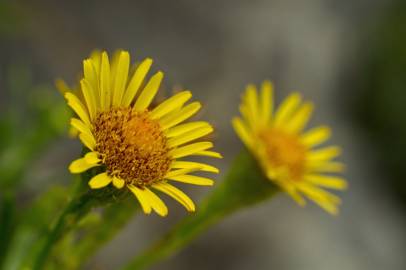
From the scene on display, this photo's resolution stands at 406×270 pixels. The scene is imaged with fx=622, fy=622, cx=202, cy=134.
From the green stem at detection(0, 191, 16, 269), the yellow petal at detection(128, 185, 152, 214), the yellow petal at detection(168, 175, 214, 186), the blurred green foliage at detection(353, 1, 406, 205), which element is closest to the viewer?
the yellow petal at detection(128, 185, 152, 214)

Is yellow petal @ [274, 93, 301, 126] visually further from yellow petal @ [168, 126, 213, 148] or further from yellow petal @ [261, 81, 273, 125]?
yellow petal @ [168, 126, 213, 148]

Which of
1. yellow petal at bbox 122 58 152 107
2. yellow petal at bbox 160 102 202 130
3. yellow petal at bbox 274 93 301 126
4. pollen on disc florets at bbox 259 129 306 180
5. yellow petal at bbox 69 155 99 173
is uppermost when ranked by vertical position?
yellow petal at bbox 122 58 152 107

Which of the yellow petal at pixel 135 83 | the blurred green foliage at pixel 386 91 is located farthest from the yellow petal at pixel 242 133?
the blurred green foliage at pixel 386 91

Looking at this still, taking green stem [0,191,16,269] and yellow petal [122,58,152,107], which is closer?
yellow petal [122,58,152,107]

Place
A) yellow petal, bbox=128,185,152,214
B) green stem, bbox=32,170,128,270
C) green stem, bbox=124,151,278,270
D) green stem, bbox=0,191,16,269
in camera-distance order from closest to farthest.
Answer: yellow petal, bbox=128,185,152,214 < green stem, bbox=32,170,128,270 < green stem, bbox=0,191,16,269 < green stem, bbox=124,151,278,270

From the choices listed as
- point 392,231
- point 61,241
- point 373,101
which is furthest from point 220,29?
point 61,241

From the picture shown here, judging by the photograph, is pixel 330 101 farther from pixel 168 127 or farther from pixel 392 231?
pixel 168 127

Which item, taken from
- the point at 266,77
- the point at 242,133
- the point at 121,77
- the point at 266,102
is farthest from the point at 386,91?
the point at 121,77

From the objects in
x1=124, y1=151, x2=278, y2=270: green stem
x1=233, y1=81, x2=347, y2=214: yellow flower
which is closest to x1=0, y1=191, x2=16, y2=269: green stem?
x1=124, y1=151, x2=278, y2=270: green stem
